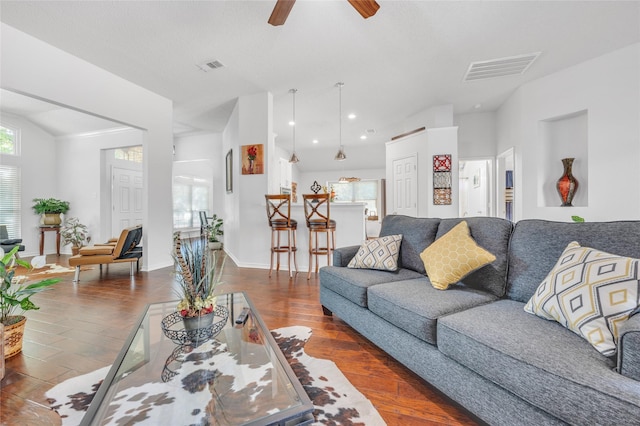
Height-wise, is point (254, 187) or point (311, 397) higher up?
point (254, 187)

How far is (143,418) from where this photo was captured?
1.05m

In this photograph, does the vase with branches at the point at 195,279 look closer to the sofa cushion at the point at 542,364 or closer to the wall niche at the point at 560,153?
the sofa cushion at the point at 542,364

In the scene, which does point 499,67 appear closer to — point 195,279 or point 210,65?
point 210,65

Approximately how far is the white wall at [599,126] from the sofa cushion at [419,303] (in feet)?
10.8

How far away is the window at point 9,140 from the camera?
208 inches

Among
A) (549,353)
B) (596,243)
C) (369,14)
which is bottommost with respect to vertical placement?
(549,353)

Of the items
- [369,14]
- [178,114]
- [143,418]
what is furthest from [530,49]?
[178,114]

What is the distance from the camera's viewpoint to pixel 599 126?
140 inches

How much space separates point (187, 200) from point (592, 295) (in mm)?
9453

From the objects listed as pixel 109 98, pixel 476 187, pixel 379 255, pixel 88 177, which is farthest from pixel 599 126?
pixel 88 177

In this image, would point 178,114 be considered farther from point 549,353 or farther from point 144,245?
point 549,353

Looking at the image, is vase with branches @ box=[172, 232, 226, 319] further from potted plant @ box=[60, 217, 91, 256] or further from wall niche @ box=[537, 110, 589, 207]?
potted plant @ box=[60, 217, 91, 256]

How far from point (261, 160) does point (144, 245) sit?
7.75ft

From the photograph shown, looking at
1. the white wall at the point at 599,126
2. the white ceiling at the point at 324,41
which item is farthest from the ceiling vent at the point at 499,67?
the white wall at the point at 599,126
